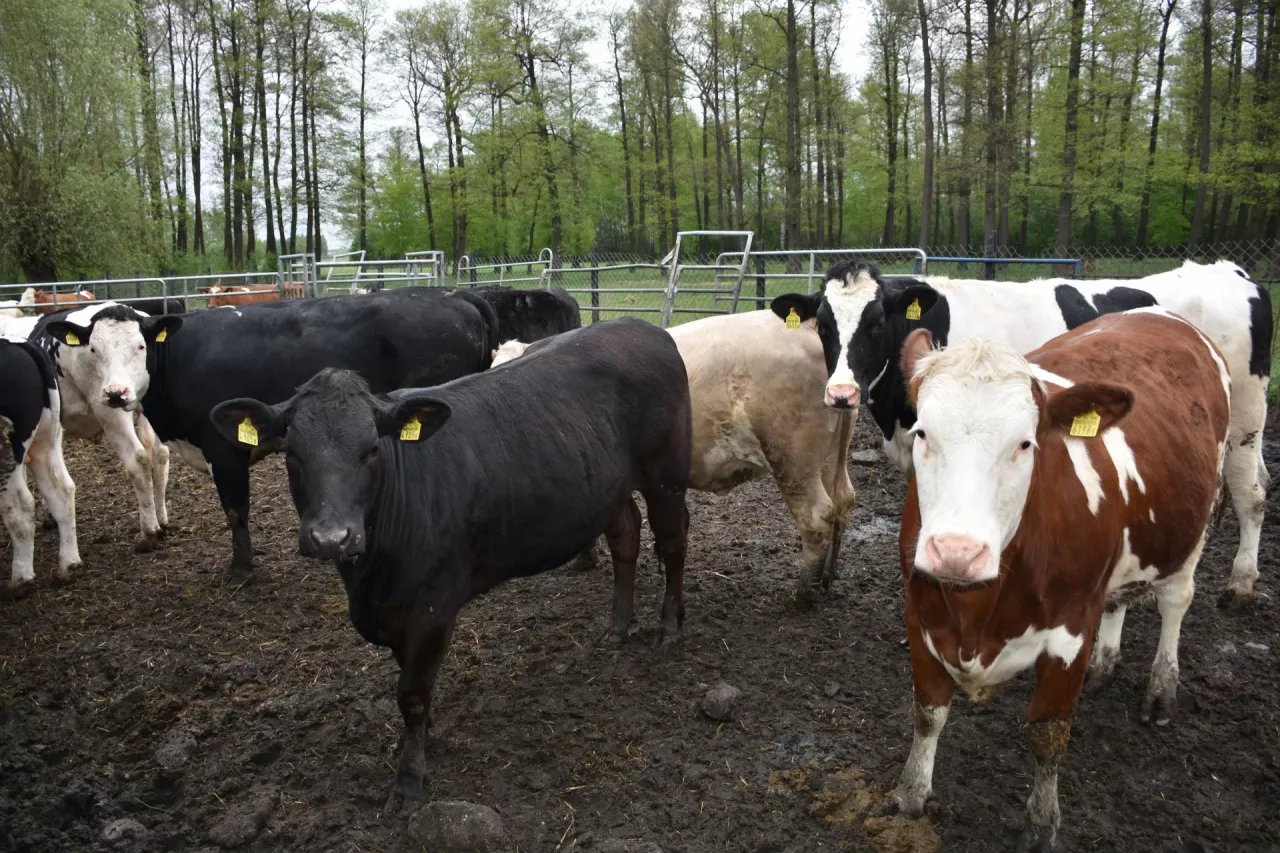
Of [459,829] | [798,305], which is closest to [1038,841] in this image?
[459,829]

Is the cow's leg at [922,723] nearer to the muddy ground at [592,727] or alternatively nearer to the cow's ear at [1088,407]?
the muddy ground at [592,727]

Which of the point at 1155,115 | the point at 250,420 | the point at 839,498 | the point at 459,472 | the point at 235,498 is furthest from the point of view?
the point at 1155,115

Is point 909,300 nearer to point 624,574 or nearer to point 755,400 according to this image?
point 755,400

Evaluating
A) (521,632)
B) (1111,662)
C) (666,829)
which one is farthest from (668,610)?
(1111,662)

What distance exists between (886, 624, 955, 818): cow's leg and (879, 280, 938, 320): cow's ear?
2502 mm

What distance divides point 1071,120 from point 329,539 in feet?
90.5

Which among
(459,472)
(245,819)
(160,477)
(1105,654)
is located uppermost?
(459,472)

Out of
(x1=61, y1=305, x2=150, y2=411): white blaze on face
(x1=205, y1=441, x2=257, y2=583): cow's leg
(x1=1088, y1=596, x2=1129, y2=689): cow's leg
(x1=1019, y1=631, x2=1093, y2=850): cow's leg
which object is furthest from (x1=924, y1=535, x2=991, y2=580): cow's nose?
(x1=61, y1=305, x2=150, y2=411): white blaze on face

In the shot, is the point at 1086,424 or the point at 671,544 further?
the point at 671,544

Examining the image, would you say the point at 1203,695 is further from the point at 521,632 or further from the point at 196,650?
the point at 196,650

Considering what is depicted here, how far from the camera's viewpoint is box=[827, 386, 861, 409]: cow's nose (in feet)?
14.9

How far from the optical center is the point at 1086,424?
2.83 meters

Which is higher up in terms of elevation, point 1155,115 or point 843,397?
point 1155,115

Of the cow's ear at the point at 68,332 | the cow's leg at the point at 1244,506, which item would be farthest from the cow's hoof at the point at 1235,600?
the cow's ear at the point at 68,332
